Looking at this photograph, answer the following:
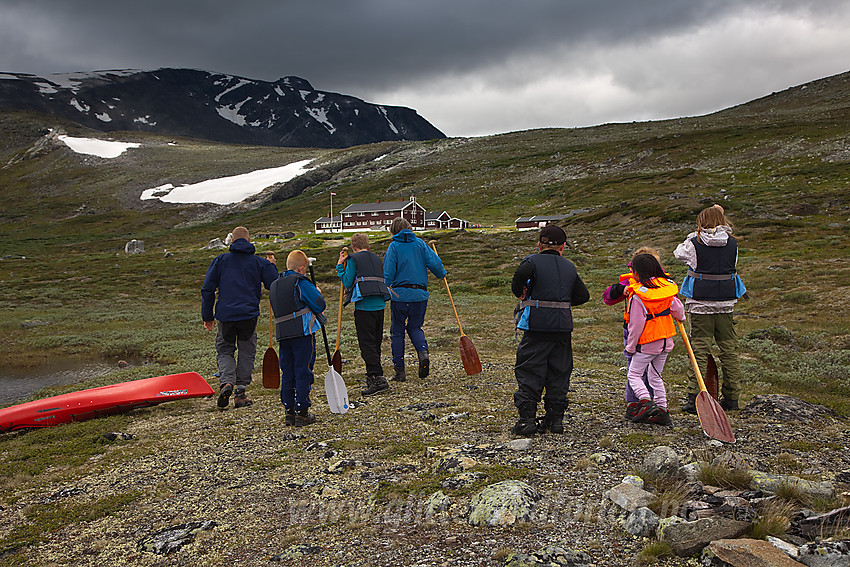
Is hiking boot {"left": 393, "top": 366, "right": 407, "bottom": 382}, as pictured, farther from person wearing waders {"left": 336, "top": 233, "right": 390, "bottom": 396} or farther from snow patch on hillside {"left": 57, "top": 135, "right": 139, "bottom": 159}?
snow patch on hillside {"left": 57, "top": 135, "right": 139, "bottom": 159}

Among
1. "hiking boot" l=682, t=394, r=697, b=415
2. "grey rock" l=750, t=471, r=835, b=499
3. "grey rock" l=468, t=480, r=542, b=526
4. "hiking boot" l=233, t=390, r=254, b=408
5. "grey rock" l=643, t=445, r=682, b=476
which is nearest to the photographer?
"grey rock" l=750, t=471, r=835, b=499

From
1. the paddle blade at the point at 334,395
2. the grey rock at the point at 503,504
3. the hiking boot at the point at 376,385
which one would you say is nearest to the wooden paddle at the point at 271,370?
the paddle blade at the point at 334,395

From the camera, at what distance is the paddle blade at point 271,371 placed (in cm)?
1017

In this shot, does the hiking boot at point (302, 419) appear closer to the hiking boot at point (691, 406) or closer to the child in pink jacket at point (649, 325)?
the child in pink jacket at point (649, 325)

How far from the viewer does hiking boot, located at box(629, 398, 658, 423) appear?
7.40 m

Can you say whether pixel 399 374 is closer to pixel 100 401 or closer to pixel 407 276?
pixel 407 276

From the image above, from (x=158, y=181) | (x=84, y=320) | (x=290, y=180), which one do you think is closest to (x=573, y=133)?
(x=290, y=180)

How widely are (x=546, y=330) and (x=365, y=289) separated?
4001mm

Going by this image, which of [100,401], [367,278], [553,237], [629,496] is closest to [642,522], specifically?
[629,496]

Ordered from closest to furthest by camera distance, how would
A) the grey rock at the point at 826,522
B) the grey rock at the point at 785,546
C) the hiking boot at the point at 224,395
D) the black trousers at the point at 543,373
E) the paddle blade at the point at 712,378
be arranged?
the grey rock at the point at 785,546, the grey rock at the point at 826,522, the black trousers at the point at 543,373, the paddle blade at the point at 712,378, the hiking boot at the point at 224,395

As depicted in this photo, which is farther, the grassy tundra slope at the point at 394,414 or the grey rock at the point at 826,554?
the grassy tundra slope at the point at 394,414

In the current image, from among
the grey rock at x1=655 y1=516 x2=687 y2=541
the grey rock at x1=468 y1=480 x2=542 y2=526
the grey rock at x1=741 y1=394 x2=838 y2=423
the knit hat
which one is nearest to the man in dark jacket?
the knit hat

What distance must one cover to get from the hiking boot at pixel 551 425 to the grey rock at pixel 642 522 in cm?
271

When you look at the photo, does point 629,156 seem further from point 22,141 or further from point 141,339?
point 22,141
